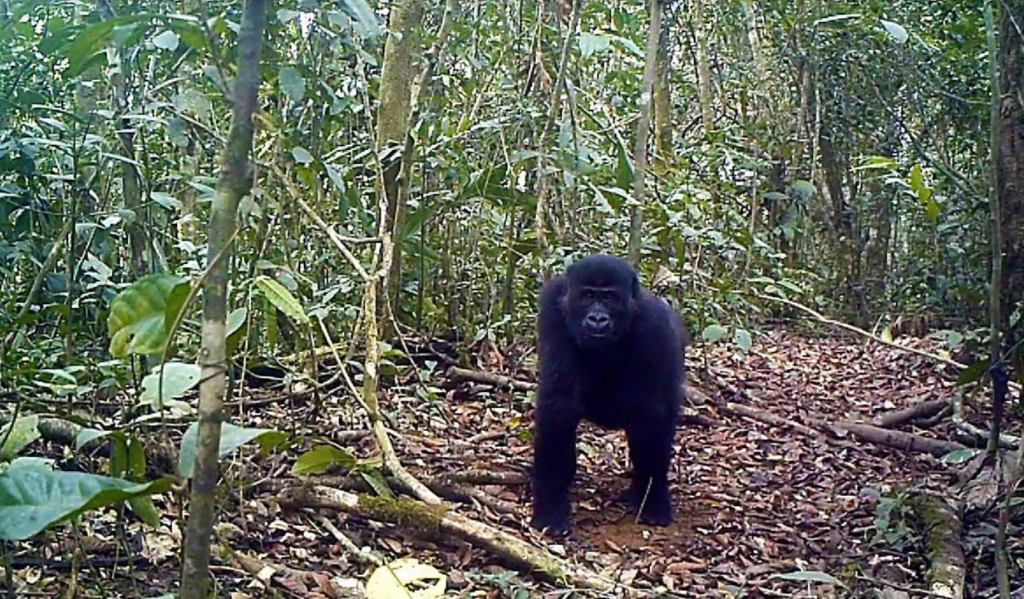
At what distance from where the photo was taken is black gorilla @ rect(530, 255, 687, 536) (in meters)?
5.09

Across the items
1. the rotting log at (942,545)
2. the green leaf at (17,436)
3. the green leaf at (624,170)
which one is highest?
the green leaf at (624,170)

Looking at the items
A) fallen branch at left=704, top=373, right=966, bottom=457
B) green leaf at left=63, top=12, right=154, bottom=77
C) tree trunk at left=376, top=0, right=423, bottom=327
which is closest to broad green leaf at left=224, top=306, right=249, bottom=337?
green leaf at left=63, top=12, right=154, bottom=77

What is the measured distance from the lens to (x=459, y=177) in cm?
670

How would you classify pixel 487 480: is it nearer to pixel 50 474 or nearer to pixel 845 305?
pixel 50 474

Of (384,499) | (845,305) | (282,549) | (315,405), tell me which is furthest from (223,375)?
(845,305)

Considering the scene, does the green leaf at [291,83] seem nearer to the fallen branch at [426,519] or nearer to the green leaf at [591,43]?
the fallen branch at [426,519]

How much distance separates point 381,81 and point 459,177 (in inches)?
30.2

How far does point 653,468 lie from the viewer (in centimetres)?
521

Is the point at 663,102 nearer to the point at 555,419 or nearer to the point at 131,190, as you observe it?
the point at 555,419

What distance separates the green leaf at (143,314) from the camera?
2.44 metres

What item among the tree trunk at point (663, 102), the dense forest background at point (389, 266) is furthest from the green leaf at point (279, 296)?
the tree trunk at point (663, 102)

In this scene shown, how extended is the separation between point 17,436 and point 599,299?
282 cm

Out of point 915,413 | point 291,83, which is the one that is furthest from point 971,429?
point 291,83

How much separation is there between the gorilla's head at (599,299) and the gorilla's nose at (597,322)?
0.08ft
